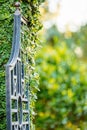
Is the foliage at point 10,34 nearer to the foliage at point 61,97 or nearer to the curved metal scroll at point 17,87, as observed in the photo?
the curved metal scroll at point 17,87

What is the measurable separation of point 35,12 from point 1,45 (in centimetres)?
43

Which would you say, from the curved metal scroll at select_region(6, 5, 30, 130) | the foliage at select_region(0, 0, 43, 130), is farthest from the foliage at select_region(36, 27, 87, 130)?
the curved metal scroll at select_region(6, 5, 30, 130)

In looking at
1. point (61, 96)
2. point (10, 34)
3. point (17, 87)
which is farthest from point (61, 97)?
point (17, 87)

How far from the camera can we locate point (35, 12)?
3.58m

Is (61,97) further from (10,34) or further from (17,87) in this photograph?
(17,87)

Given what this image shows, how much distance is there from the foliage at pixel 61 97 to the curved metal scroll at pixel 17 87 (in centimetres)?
498

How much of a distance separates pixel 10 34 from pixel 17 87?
1.71 ft

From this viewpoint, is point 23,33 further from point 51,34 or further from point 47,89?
point 51,34

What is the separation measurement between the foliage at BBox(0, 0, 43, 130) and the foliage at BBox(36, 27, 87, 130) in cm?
467

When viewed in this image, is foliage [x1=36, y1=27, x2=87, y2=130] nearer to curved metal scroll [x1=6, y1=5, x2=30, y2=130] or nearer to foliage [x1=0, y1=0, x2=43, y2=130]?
foliage [x1=0, y1=0, x2=43, y2=130]

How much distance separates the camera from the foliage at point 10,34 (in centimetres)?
324

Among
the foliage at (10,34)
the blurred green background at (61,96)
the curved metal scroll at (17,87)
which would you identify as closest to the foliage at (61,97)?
the blurred green background at (61,96)

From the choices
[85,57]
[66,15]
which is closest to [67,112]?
[66,15]

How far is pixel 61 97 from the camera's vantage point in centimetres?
862
